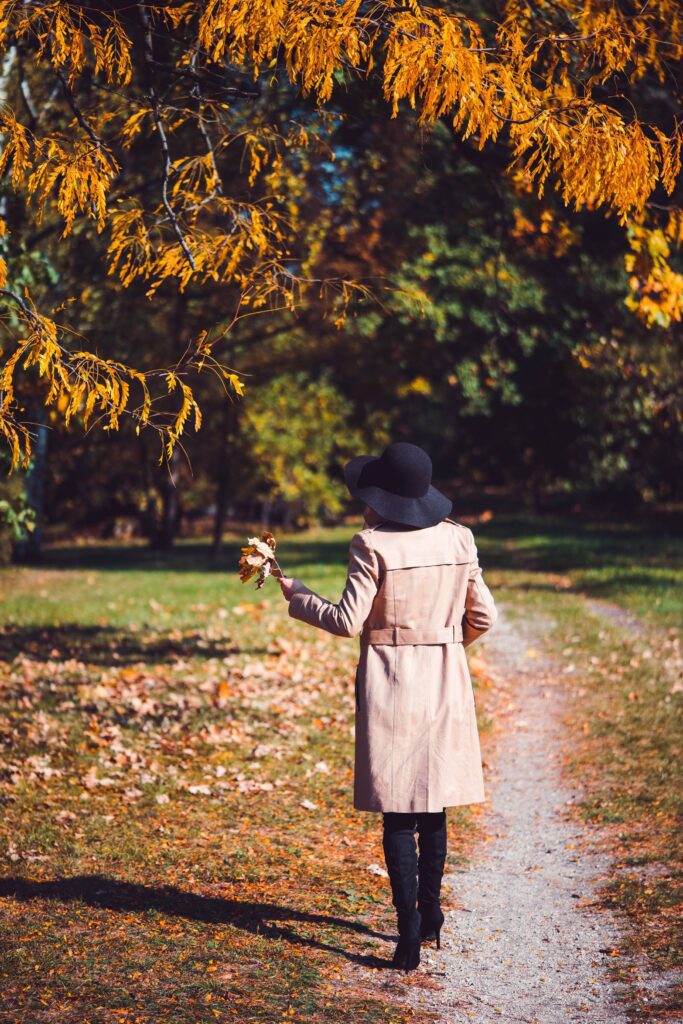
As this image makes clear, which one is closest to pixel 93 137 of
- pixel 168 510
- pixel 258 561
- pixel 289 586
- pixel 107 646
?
pixel 258 561

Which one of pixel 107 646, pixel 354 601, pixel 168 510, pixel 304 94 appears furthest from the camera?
pixel 168 510

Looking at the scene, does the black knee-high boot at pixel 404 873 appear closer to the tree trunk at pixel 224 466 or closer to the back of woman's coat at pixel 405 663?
the back of woman's coat at pixel 405 663

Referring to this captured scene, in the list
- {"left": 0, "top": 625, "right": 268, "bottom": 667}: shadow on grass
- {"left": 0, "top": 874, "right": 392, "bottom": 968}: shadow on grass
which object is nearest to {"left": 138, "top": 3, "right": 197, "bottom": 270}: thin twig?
{"left": 0, "top": 874, "right": 392, "bottom": 968}: shadow on grass

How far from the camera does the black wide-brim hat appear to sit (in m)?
3.99

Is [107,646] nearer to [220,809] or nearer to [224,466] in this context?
[220,809]

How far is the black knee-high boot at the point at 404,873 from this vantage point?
13.2 feet

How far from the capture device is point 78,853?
5.44 metres

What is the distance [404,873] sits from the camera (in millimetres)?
4016

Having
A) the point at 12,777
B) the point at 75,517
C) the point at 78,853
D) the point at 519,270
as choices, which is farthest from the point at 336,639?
the point at 75,517

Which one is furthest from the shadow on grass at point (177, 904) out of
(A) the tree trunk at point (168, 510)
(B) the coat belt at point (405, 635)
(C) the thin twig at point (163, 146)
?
(A) the tree trunk at point (168, 510)

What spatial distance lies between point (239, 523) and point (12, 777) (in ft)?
96.8

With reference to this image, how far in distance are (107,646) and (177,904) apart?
22.6ft

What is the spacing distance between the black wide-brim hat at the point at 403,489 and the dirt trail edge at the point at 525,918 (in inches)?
69.9

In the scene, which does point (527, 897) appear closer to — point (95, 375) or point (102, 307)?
point (95, 375)
